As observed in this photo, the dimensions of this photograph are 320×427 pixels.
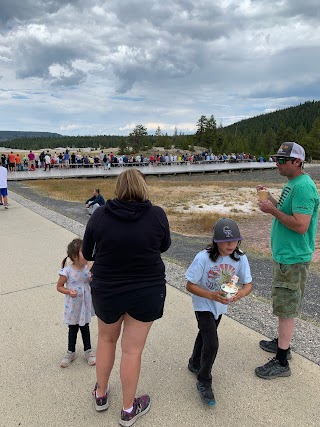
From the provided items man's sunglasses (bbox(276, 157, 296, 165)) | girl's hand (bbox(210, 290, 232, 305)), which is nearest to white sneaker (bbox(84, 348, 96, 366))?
girl's hand (bbox(210, 290, 232, 305))

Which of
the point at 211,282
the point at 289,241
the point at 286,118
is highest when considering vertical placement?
the point at 286,118

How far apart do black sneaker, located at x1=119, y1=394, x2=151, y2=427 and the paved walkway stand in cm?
4

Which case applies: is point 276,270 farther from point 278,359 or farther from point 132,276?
point 132,276

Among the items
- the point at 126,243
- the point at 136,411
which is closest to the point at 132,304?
the point at 126,243

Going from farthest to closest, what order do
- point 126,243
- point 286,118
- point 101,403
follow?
point 286,118 < point 101,403 < point 126,243

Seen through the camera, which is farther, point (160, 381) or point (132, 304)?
point (160, 381)

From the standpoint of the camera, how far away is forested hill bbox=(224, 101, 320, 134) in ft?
520

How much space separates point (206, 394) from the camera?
8.22ft

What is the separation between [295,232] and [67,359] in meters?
2.18

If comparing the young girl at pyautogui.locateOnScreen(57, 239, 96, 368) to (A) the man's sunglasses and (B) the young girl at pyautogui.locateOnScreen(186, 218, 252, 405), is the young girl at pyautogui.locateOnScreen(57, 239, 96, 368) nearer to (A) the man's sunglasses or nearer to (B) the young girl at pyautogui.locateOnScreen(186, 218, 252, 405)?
(B) the young girl at pyautogui.locateOnScreen(186, 218, 252, 405)

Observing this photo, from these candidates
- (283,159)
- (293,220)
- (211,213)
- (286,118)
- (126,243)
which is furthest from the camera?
(286,118)

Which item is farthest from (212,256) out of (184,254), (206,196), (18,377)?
(206,196)

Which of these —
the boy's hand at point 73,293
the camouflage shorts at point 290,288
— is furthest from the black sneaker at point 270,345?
the boy's hand at point 73,293

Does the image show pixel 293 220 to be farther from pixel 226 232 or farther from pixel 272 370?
pixel 272 370
